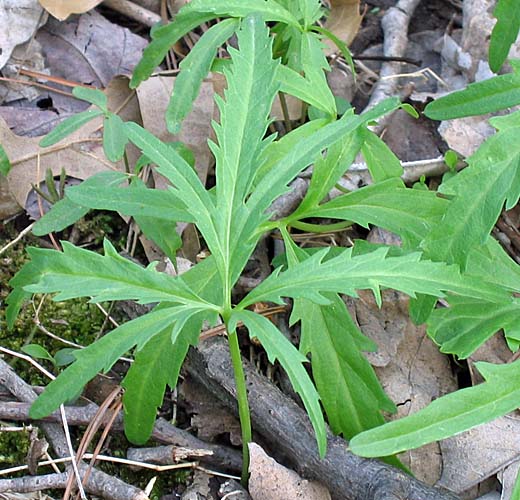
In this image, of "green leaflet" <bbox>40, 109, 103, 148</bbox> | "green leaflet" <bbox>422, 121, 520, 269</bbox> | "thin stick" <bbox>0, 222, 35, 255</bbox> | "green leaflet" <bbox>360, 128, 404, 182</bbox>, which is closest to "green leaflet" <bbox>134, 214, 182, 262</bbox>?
"green leaflet" <bbox>40, 109, 103, 148</bbox>

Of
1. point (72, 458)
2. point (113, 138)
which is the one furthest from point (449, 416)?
point (113, 138)

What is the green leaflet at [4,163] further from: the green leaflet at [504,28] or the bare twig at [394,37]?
the green leaflet at [504,28]

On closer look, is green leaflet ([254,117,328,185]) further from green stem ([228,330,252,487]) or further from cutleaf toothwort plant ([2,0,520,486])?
green stem ([228,330,252,487])

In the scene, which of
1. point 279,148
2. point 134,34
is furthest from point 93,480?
point 134,34

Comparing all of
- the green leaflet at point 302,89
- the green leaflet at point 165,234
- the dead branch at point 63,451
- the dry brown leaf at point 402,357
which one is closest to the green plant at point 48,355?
the dead branch at point 63,451

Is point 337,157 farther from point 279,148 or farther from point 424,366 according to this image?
point 424,366
